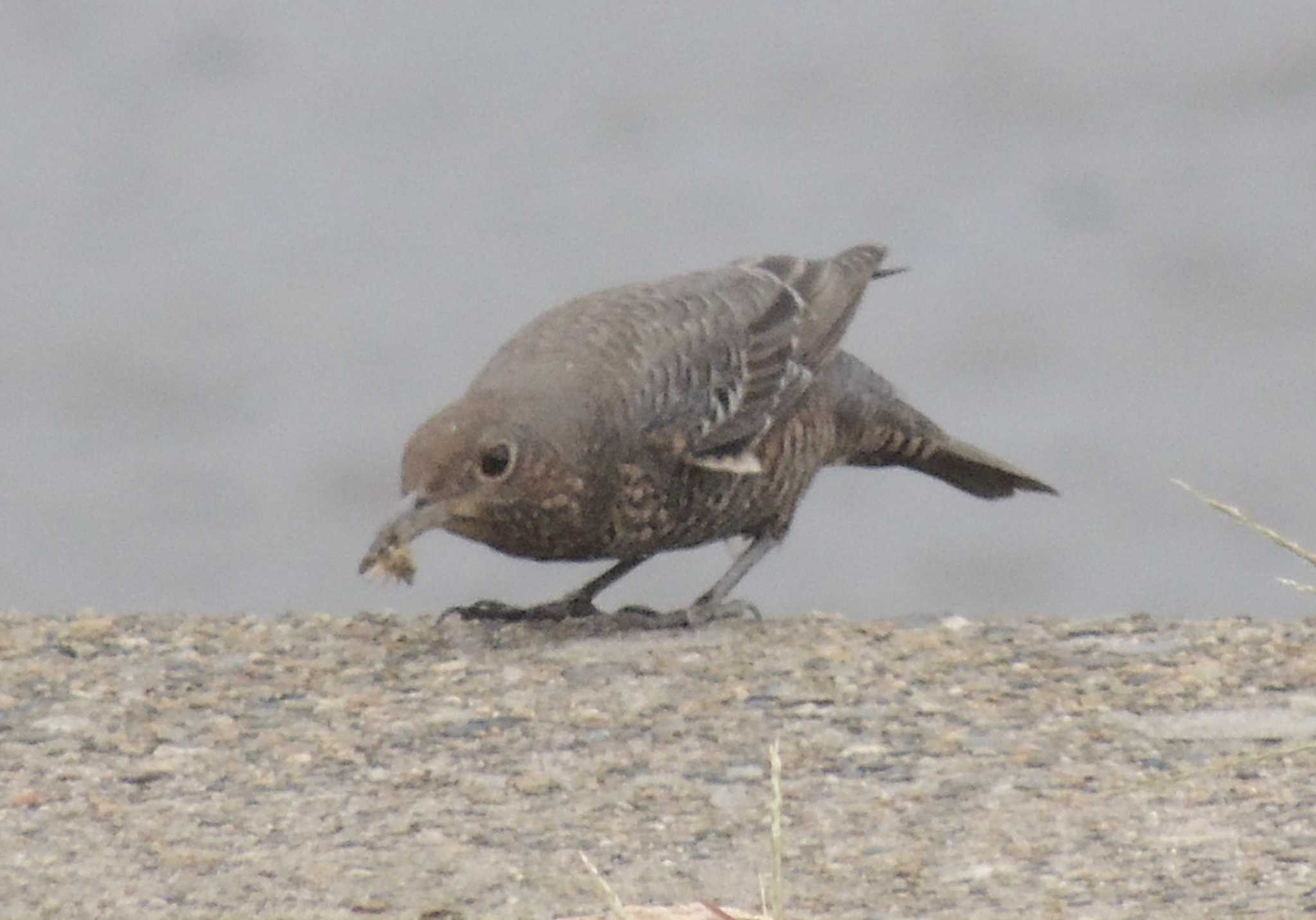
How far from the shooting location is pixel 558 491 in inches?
231

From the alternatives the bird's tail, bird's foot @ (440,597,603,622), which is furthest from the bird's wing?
bird's foot @ (440,597,603,622)

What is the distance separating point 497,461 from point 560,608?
2.74ft

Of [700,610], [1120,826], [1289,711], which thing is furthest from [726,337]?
[1120,826]

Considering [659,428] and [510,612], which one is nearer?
[659,428]

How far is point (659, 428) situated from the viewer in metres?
6.16

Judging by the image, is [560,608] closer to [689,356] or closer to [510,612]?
[510,612]

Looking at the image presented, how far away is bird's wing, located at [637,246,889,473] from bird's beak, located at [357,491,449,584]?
726 mm

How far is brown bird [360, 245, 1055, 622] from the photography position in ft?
18.9

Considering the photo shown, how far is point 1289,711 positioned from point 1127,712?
0.34 meters

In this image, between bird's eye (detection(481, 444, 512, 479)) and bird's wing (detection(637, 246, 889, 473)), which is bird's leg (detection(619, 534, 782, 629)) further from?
bird's eye (detection(481, 444, 512, 479))

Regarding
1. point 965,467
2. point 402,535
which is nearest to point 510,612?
point 402,535

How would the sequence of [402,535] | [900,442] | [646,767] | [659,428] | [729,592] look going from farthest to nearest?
[900,442], [729,592], [659,428], [402,535], [646,767]

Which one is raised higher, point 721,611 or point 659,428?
point 659,428

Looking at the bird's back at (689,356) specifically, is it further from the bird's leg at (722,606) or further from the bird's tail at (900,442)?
the bird's leg at (722,606)
